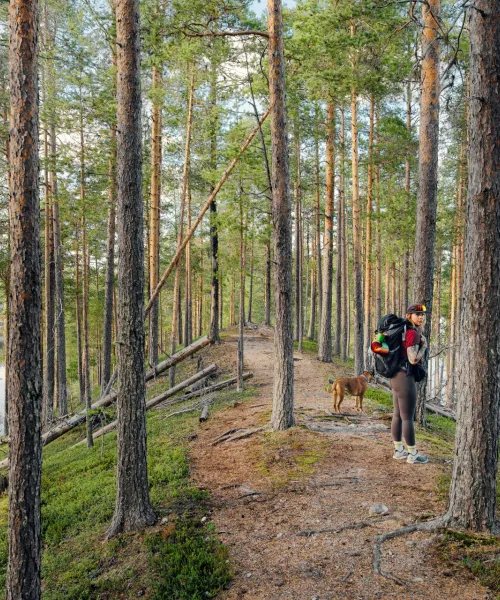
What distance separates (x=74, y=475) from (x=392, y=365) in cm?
703

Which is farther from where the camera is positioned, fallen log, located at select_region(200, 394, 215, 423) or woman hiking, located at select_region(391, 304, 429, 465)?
fallen log, located at select_region(200, 394, 215, 423)

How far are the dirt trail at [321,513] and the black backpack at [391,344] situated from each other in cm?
154

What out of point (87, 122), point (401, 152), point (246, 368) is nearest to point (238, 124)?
point (87, 122)

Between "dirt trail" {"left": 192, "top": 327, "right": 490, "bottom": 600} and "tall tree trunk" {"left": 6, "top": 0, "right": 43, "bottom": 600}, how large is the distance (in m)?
1.99

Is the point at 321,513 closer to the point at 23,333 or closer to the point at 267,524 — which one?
the point at 267,524

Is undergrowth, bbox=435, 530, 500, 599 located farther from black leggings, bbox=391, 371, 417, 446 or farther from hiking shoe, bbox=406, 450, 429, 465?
hiking shoe, bbox=406, 450, 429, 465

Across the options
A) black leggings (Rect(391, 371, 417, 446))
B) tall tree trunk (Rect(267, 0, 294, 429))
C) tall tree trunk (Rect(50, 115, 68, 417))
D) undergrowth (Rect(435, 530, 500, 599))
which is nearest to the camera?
undergrowth (Rect(435, 530, 500, 599))

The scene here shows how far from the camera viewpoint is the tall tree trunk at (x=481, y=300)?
13.1 feet

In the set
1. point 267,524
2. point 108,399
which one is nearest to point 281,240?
point 267,524

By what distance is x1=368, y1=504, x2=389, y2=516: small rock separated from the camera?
4.87 meters

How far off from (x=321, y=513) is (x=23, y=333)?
3975mm

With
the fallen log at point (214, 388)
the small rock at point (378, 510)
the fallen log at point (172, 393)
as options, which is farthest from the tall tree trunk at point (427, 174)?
the fallen log at point (172, 393)

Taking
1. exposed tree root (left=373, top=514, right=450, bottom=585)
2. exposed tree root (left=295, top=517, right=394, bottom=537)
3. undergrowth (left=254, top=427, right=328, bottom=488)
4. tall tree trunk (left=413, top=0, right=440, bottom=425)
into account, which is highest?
tall tree trunk (left=413, top=0, right=440, bottom=425)

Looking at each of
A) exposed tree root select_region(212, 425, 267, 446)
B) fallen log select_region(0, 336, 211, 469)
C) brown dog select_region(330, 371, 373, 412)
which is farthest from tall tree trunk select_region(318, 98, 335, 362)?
exposed tree root select_region(212, 425, 267, 446)
